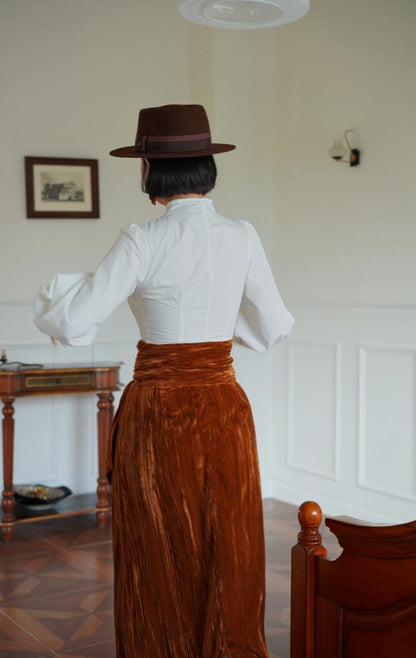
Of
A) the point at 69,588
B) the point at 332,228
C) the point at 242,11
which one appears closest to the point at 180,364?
the point at 242,11

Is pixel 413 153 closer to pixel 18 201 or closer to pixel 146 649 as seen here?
pixel 18 201

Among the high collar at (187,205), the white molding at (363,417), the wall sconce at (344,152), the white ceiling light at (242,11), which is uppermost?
the white ceiling light at (242,11)

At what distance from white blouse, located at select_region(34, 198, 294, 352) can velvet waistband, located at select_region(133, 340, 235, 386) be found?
0.02 metres

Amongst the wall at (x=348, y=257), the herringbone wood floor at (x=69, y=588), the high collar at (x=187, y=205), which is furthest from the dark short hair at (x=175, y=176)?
the wall at (x=348, y=257)

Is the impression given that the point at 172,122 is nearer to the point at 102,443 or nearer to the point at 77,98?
the point at 102,443

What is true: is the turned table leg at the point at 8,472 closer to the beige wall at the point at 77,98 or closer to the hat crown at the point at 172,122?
the beige wall at the point at 77,98

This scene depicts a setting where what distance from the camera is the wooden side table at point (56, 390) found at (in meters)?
4.48

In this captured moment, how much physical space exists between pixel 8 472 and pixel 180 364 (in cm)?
257

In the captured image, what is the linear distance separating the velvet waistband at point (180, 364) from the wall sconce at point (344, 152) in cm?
263

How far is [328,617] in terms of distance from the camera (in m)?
1.69

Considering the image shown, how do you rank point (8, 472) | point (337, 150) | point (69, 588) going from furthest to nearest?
point (337, 150) < point (8, 472) < point (69, 588)

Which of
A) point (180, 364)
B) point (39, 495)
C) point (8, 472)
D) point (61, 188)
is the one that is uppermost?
point (61, 188)

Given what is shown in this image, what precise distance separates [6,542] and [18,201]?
188cm

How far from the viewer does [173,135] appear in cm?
221
